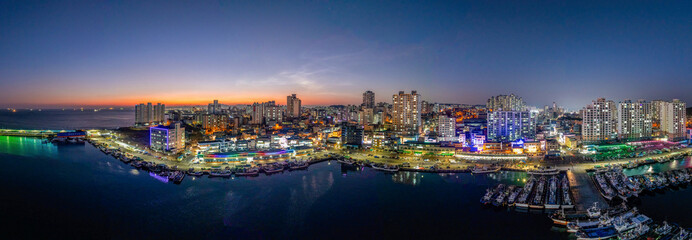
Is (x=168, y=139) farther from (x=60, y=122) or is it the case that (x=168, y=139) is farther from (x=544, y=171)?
(x=60, y=122)

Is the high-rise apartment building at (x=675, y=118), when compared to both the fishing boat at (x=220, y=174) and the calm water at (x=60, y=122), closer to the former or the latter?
the fishing boat at (x=220, y=174)

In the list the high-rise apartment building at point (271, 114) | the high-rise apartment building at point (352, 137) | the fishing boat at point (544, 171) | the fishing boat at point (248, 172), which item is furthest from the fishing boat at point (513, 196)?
the high-rise apartment building at point (271, 114)

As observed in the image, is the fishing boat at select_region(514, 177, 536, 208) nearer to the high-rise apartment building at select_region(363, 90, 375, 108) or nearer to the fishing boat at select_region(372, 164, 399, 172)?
the fishing boat at select_region(372, 164, 399, 172)

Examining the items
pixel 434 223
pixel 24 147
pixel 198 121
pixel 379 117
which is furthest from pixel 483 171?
pixel 198 121

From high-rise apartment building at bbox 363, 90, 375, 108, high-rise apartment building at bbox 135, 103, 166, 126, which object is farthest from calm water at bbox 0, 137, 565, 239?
high-rise apartment building at bbox 363, 90, 375, 108

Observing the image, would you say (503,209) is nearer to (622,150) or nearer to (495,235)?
(495,235)

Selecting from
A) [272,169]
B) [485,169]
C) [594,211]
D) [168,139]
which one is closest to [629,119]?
[485,169]
